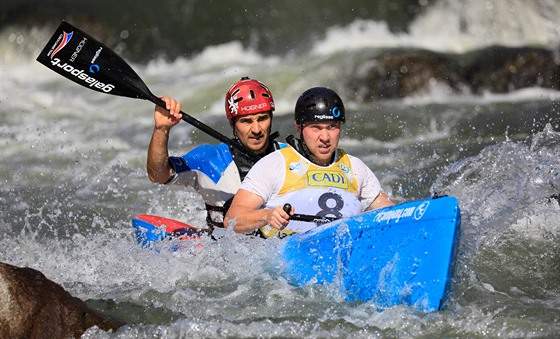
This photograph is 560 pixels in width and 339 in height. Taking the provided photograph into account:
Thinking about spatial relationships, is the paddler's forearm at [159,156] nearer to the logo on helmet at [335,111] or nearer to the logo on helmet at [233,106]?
the logo on helmet at [233,106]

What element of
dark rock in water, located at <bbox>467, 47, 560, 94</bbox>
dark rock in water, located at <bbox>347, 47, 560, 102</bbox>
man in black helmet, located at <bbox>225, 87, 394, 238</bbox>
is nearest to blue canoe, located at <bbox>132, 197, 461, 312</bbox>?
man in black helmet, located at <bbox>225, 87, 394, 238</bbox>

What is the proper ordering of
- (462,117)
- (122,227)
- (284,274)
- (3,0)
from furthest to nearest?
(3,0) → (462,117) → (122,227) → (284,274)

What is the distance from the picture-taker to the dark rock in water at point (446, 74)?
13961 millimetres

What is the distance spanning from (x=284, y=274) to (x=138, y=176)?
493cm

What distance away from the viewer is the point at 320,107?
18.5 ft

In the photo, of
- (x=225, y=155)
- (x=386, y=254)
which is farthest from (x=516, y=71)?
(x=386, y=254)

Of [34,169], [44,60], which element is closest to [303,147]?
[44,60]

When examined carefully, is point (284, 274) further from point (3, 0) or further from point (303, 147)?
point (3, 0)

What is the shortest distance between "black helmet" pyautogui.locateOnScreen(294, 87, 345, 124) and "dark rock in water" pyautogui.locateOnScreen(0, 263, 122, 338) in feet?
6.04

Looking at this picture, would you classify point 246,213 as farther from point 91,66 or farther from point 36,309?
point 91,66

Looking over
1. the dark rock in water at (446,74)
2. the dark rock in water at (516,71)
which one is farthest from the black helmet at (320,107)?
the dark rock in water at (516,71)

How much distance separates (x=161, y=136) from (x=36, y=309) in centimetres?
171

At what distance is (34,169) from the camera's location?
10.8 meters

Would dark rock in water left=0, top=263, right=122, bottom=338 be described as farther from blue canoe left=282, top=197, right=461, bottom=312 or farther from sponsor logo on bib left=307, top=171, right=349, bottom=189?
sponsor logo on bib left=307, top=171, right=349, bottom=189
